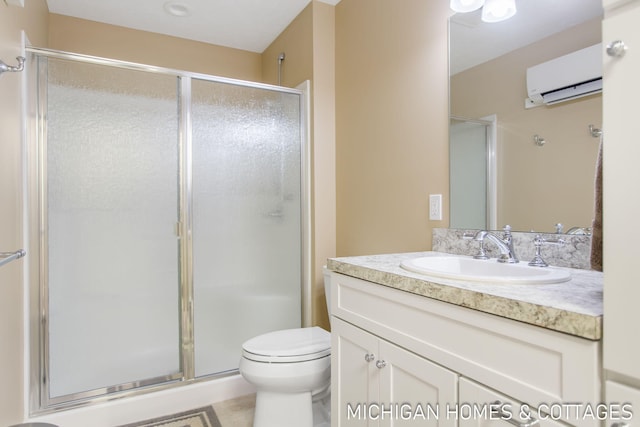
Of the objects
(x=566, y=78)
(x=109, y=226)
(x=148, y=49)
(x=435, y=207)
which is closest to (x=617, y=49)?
(x=566, y=78)

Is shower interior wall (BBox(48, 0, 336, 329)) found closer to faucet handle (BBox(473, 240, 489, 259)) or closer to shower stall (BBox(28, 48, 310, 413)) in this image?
shower stall (BBox(28, 48, 310, 413))

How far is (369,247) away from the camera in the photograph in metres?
2.07

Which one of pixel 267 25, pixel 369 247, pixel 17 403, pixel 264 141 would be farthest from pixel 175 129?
pixel 17 403

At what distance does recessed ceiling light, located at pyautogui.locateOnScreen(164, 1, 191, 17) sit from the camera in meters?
2.38

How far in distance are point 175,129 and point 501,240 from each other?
1.76 metres

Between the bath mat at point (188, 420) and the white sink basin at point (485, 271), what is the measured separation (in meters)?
1.41

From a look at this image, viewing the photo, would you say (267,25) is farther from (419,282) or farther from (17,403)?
(17,403)

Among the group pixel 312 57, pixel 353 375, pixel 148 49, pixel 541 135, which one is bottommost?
pixel 353 375

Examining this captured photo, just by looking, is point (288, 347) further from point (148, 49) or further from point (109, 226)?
point (148, 49)

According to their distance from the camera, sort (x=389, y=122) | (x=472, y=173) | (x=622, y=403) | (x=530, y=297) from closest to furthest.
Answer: (x=622, y=403)
(x=530, y=297)
(x=472, y=173)
(x=389, y=122)

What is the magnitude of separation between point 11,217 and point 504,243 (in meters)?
1.94

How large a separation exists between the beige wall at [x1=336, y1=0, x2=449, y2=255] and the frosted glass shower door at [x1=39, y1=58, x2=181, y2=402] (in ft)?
3.34

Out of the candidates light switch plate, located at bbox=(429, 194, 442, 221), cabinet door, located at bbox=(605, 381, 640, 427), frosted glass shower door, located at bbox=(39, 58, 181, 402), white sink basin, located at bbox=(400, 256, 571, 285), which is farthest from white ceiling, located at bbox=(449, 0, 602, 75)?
frosted glass shower door, located at bbox=(39, 58, 181, 402)

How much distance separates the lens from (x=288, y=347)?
5.49ft
